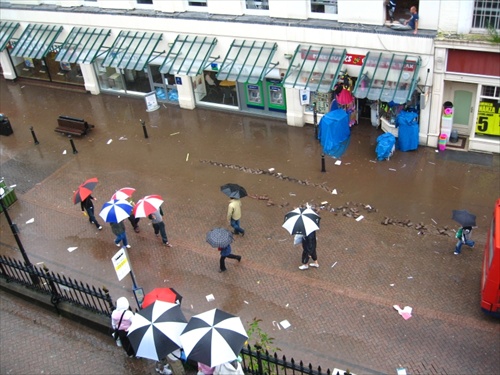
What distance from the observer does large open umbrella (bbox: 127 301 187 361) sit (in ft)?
29.9

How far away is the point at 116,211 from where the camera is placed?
13.6m

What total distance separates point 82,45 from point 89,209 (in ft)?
34.4

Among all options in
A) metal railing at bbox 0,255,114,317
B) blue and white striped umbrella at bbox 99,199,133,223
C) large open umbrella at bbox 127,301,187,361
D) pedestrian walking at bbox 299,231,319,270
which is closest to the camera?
large open umbrella at bbox 127,301,187,361

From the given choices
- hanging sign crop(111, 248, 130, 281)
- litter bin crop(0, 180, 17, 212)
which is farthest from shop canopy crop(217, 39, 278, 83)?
hanging sign crop(111, 248, 130, 281)

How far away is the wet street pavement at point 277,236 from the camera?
39.1ft

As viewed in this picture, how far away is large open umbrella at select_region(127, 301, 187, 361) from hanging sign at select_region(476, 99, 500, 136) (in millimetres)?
12372

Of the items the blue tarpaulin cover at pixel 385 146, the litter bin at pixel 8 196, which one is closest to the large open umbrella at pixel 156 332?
the litter bin at pixel 8 196

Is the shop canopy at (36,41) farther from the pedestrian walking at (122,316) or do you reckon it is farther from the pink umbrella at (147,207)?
the pedestrian walking at (122,316)

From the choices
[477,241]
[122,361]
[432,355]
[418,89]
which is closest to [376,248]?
[477,241]

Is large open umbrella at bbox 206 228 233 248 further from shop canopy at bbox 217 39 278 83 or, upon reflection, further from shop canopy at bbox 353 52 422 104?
shop canopy at bbox 217 39 278 83

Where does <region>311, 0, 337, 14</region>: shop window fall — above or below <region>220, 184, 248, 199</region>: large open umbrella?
above

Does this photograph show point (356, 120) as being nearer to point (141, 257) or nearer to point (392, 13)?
point (392, 13)

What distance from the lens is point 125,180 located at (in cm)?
1852

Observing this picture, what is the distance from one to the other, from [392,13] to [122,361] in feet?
43.1
